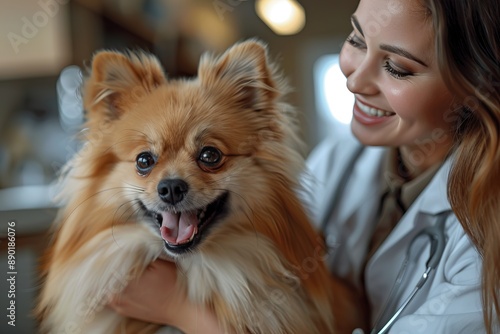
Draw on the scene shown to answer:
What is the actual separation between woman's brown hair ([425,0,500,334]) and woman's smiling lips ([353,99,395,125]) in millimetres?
117

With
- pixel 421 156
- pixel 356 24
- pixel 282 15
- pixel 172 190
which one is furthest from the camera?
pixel 421 156

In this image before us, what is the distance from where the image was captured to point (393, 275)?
1090mm

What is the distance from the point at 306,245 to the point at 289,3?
44 cm

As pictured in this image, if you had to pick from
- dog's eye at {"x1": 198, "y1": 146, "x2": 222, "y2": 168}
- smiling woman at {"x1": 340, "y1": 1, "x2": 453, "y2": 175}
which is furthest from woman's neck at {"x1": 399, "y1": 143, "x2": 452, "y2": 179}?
dog's eye at {"x1": 198, "y1": 146, "x2": 222, "y2": 168}

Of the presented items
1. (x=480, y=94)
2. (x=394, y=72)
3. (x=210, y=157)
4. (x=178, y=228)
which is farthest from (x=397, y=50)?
(x=178, y=228)

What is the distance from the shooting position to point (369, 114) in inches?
38.0

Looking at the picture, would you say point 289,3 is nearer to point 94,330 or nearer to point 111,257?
point 111,257

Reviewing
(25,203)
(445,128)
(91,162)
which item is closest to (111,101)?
(91,162)

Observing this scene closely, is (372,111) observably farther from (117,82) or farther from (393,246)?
(117,82)

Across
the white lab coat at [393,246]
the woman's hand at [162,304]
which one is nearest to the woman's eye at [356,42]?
the white lab coat at [393,246]

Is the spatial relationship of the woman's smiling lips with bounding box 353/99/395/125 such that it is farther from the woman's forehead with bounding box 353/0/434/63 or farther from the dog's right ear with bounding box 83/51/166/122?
the dog's right ear with bounding box 83/51/166/122

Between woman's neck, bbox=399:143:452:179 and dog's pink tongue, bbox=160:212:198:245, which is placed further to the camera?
woman's neck, bbox=399:143:452:179

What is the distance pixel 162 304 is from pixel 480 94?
0.61 m

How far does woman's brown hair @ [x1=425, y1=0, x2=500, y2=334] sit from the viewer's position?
866 millimetres
